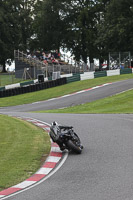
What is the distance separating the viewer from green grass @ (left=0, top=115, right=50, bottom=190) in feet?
26.2

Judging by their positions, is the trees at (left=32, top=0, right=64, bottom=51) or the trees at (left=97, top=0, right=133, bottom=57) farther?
the trees at (left=32, top=0, right=64, bottom=51)

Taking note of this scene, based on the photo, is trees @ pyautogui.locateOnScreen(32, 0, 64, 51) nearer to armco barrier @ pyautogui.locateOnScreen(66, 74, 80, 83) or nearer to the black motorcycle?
armco barrier @ pyautogui.locateOnScreen(66, 74, 80, 83)

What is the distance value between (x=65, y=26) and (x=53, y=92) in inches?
1720

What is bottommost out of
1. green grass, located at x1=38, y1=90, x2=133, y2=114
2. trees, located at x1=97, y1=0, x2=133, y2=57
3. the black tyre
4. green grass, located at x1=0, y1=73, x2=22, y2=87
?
green grass, located at x1=38, y1=90, x2=133, y2=114

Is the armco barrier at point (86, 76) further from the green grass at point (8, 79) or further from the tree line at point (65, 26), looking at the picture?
the tree line at point (65, 26)

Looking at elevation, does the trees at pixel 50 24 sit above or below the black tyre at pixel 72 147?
above

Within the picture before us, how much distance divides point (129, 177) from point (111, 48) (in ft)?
192

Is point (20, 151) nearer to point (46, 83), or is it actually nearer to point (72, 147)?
point (72, 147)

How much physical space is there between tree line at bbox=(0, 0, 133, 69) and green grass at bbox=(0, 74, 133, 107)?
26875 millimetres

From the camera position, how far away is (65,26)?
7669cm

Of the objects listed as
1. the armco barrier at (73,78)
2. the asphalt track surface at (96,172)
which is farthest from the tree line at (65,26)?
the asphalt track surface at (96,172)

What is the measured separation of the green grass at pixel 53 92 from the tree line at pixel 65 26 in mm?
26875

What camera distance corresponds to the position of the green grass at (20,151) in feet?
26.2

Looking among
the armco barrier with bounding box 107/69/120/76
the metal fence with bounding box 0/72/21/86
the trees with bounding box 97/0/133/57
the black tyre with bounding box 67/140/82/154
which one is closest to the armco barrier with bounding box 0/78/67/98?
the metal fence with bounding box 0/72/21/86
